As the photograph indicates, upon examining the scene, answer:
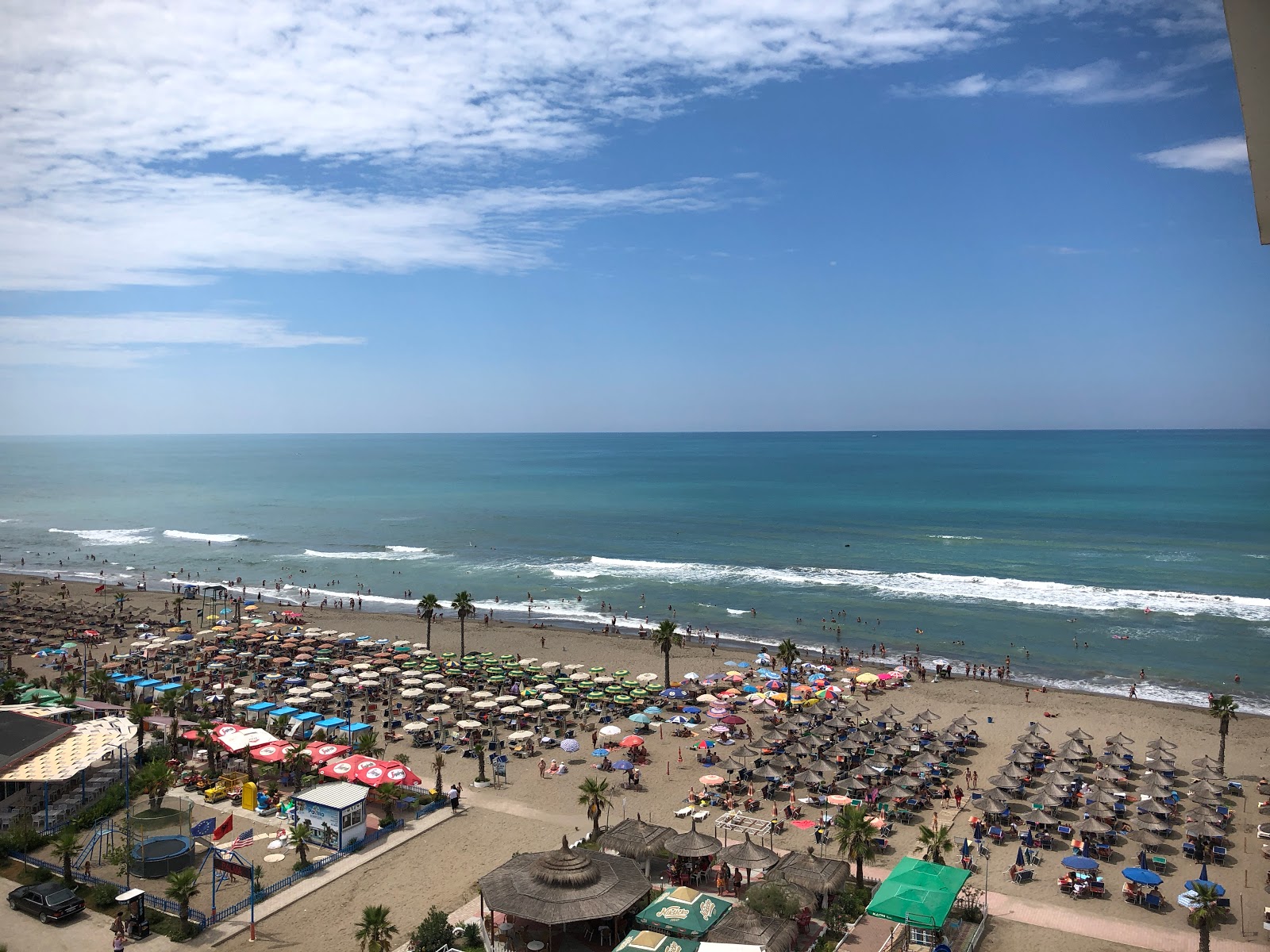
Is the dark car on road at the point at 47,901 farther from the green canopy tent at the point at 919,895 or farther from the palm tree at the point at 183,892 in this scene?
the green canopy tent at the point at 919,895

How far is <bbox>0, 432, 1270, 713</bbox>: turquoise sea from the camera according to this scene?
55.2m

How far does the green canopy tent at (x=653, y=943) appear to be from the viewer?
722 inches

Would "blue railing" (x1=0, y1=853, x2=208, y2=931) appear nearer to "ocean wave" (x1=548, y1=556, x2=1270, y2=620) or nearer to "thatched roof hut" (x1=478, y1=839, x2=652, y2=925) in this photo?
"thatched roof hut" (x1=478, y1=839, x2=652, y2=925)

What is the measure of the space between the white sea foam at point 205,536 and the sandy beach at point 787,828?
52776mm

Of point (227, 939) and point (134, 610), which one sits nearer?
point (227, 939)

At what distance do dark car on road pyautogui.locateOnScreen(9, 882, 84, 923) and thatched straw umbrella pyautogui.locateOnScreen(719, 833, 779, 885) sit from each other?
54.1ft

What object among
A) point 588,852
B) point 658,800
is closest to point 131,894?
point 588,852

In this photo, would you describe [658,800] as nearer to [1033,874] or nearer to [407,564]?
[1033,874]

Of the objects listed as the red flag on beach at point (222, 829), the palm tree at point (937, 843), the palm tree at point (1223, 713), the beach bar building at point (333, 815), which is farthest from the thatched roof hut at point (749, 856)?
the palm tree at point (1223, 713)

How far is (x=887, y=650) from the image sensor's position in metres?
53.2

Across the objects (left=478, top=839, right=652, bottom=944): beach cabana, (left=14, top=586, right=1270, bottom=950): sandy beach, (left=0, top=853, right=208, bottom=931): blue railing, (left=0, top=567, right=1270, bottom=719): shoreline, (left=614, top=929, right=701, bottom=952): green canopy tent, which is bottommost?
(left=0, top=567, right=1270, bottom=719): shoreline

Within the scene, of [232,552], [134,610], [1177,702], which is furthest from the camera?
[232,552]

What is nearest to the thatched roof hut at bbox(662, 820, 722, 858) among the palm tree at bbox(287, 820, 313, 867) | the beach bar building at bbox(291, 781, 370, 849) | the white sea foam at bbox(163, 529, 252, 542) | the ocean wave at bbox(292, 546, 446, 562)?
the beach bar building at bbox(291, 781, 370, 849)

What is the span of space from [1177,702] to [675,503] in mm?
91031
